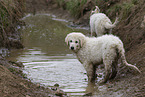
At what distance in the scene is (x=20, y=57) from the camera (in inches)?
428

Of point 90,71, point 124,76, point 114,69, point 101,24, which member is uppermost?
point 101,24

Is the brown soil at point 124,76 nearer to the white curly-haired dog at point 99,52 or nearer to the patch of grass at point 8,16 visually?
the white curly-haired dog at point 99,52

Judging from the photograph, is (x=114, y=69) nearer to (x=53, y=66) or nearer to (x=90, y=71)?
(x=90, y=71)

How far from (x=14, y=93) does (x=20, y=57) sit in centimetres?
590

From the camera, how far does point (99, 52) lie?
7.37 meters

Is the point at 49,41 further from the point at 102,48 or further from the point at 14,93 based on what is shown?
the point at 14,93

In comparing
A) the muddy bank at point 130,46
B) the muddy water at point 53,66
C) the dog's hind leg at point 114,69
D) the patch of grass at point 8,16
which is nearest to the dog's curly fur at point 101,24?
the muddy bank at point 130,46

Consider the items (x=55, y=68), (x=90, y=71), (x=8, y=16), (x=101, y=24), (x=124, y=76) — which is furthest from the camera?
(x=8, y=16)

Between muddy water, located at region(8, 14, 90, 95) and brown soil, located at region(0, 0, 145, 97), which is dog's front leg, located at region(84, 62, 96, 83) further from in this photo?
brown soil, located at region(0, 0, 145, 97)

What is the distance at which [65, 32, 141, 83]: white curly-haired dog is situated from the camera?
22.9 ft

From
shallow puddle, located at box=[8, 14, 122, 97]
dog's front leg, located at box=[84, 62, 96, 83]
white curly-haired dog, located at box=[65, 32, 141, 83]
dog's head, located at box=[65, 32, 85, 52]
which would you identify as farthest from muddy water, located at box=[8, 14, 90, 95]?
dog's head, located at box=[65, 32, 85, 52]

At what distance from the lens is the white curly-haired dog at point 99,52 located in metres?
6.99

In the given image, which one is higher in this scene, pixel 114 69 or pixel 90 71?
pixel 90 71

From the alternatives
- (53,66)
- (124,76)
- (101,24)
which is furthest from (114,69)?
(101,24)
